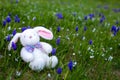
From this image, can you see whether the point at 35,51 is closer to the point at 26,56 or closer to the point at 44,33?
the point at 26,56

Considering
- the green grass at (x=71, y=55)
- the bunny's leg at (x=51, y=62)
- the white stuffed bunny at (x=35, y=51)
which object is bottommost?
the green grass at (x=71, y=55)

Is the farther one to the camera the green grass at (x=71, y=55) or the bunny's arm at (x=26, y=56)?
the green grass at (x=71, y=55)

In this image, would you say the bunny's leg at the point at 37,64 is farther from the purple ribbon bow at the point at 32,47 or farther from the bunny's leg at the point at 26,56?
the purple ribbon bow at the point at 32,47

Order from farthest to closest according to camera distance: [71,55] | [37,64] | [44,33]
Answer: [71,55]
[44,33]
[37,64]

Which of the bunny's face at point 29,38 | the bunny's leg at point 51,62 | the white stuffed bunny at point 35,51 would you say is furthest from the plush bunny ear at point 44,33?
the bunny's leg at point 51,62

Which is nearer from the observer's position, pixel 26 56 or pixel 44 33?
pixel 26 56

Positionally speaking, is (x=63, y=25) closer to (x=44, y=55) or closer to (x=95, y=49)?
(x=95, y=49)

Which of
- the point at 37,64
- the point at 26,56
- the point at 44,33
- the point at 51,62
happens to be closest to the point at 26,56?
the point at 26,56

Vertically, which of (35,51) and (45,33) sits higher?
(45,33)

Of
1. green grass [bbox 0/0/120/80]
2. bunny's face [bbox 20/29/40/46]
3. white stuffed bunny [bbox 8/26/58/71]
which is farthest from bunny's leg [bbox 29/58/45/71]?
bunny's face [bbox 20/29/40/46]
